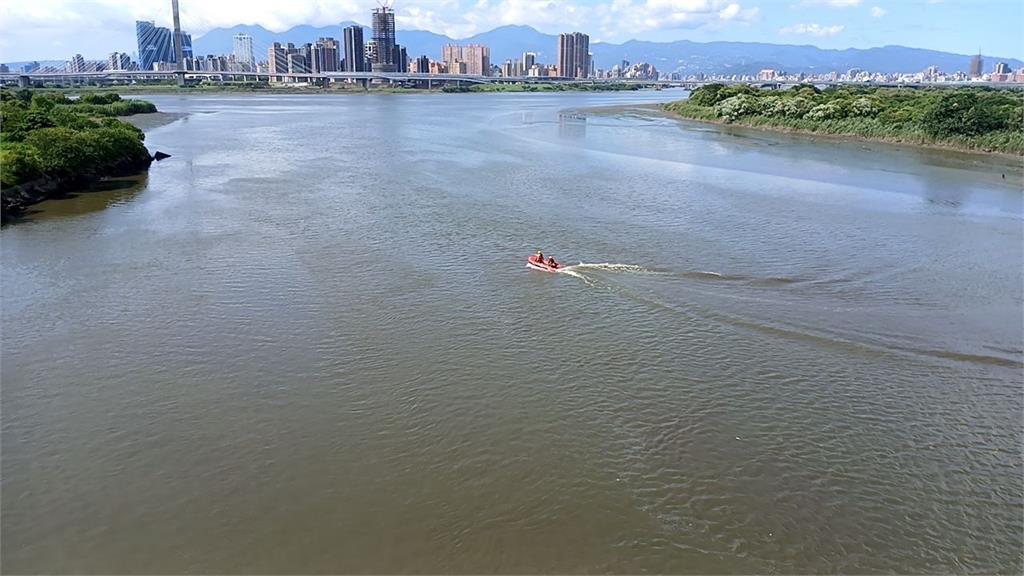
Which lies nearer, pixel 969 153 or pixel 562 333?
pixel 562 333

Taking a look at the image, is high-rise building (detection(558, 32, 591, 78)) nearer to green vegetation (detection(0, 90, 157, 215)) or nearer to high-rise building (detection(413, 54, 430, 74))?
high-rise building (detection(413, 54, 430, 74))

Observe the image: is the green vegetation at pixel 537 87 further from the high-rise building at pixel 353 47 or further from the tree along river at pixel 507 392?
the tree along river at pixel 507 392

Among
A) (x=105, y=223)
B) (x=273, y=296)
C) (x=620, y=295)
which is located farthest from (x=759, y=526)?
(x=105, y=223)

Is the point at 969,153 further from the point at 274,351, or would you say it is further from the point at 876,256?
the point at 274,351

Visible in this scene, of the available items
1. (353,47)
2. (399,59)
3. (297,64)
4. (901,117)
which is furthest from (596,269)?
(353,47)

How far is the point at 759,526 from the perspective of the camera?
7820 mm

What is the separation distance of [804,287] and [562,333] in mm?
5718

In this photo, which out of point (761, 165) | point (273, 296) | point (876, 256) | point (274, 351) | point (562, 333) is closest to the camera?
point (274, 351)

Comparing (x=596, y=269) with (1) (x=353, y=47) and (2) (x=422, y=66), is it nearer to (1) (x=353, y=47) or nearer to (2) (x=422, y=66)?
(2) (x=422, y=66)

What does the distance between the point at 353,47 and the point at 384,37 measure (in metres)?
19.1

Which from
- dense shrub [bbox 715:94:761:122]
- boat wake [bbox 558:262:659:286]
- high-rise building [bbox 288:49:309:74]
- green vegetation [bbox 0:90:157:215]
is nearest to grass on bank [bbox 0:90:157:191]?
green vegetation [bbox 0:90:157:215]

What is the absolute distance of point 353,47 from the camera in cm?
17100

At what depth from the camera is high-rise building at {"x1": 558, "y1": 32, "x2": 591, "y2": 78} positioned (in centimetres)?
18425

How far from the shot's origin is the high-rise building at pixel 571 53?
184250 millimetres
